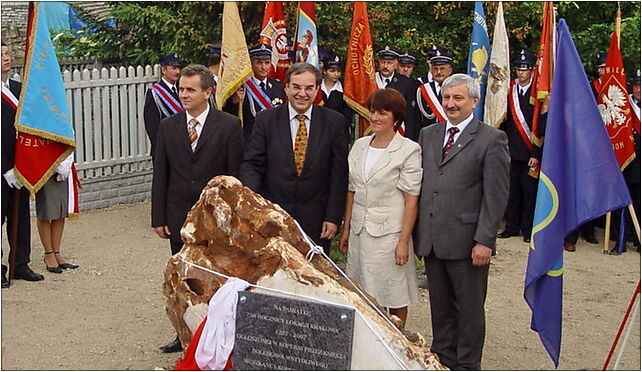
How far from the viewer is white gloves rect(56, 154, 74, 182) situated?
8.03m

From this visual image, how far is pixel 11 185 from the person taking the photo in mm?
7918

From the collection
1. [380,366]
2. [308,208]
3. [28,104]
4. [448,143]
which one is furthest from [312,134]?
[28,104]

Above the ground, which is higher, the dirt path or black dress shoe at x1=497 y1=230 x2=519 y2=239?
black dress shoe at x1=497 y1=230 x2=519 y2=239

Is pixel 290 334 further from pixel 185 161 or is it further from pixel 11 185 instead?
pixel 11 185

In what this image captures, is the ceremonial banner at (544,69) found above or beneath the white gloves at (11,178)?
above

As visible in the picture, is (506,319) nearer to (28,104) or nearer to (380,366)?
(380,366)

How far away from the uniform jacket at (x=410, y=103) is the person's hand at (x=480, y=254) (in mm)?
5110

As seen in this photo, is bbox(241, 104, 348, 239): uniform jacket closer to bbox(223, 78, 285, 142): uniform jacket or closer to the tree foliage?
bbox(223, 78, 285, 142): uniform jacket

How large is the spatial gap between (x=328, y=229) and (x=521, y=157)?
476cm

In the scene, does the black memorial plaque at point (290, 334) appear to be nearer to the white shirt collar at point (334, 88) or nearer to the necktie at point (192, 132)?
the necktie at point (192, 132)

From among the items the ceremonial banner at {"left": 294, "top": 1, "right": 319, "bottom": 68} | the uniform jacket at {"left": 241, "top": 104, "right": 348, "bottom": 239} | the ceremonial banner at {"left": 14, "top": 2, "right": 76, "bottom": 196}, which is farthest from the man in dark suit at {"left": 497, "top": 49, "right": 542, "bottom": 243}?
the ceremonial banner at {"left": 14, "top": 2, "right": 76, "bottom": 196}

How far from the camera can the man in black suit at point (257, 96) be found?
953 centimetres

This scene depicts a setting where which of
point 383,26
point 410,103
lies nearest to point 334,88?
point 410,103

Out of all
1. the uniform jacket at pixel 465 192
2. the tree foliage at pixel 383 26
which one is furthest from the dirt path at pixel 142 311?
the tree foliage at pixel 383 26
